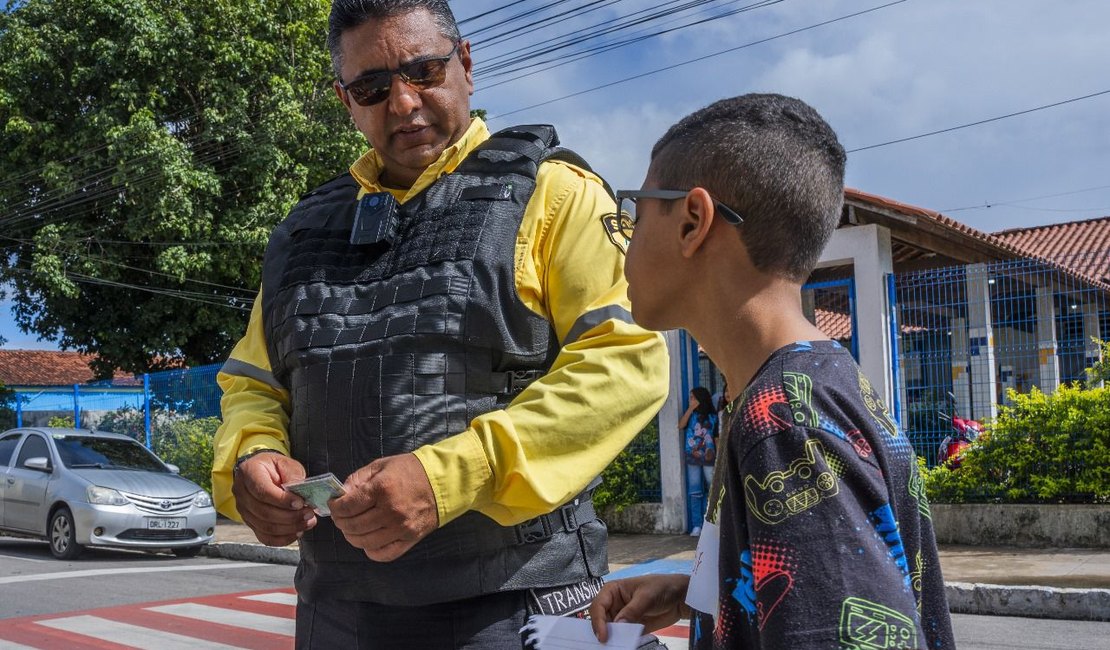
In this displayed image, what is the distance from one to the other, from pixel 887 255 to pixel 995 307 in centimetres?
178

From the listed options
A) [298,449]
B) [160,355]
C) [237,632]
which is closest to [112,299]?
[160,355]

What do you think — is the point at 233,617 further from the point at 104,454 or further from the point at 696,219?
the point at 696,219

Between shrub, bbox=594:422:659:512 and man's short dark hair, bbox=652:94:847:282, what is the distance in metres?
10.1

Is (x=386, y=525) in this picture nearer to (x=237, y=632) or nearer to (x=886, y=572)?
(x=886, y=572)

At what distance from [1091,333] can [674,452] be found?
14.0 feet

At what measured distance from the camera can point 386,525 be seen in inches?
63.7

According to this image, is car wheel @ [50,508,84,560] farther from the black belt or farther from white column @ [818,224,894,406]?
the black belt

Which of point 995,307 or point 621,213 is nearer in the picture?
point 621,213

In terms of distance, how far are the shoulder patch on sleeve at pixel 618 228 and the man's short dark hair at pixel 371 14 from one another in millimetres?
618

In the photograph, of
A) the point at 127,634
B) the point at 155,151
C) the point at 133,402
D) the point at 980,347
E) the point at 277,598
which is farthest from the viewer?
the point at 133,402

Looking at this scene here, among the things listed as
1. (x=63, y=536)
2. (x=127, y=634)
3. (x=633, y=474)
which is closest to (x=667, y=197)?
(x=127, y=634)

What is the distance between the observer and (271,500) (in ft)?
5.97

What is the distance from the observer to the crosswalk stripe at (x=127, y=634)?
6.62 metres

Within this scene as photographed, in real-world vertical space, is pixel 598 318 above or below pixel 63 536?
above
